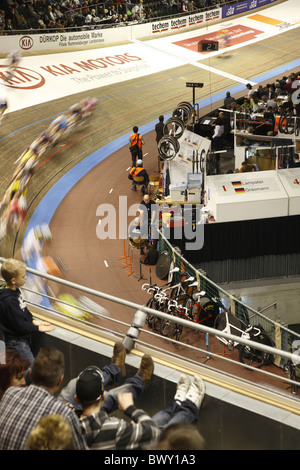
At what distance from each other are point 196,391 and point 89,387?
857 millimetres

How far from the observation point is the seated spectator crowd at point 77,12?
2522 cm

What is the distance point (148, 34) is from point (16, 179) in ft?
49.3

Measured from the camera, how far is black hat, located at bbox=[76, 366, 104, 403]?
4035 millimetres

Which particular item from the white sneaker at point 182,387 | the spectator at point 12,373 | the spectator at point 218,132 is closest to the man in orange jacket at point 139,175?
the spectator at point 218,132

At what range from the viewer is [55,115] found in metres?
21.8

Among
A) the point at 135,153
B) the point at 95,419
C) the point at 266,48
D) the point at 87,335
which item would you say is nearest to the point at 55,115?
the point at 135,153

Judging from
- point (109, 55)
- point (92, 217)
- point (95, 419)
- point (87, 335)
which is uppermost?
point (95, 419)

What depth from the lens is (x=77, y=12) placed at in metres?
27.5

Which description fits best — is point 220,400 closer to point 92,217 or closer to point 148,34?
point 92,217

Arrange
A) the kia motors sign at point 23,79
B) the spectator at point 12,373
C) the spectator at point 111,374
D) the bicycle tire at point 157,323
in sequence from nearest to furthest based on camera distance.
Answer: the spectator at point 12,373, the spectator at point 111,374, the bicycle tire at point 157,323, the kia motors sign at point 23,79

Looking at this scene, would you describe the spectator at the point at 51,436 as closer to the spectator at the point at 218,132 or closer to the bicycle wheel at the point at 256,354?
the bicycle wheel at the point at 256,354

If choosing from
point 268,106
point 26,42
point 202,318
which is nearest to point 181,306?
point 202,318

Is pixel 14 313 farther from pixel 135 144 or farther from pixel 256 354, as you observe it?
pixel 135 144

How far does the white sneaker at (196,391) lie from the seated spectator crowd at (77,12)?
73.6ft
